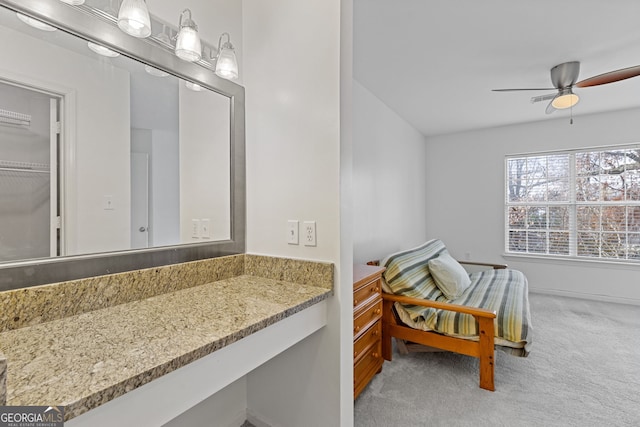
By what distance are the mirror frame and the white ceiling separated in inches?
46.7

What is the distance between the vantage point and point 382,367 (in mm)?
2273

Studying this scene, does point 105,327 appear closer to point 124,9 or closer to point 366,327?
point 124,9

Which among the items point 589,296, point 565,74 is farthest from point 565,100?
point 589,296

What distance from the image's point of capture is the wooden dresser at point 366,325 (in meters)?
1.81

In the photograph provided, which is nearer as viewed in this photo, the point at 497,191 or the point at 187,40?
the point at 187,40

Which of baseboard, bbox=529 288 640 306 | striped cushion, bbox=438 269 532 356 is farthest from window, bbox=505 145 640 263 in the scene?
striped cushion, bbox=438 269 532 356

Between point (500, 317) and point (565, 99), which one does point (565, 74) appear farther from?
point (500, 317)

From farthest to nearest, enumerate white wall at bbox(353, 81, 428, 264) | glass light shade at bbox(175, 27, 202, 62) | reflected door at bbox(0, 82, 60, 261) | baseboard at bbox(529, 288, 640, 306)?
baseboard at bbox(529, 288, 640, 306), white wall at bbox(353, 81, 428, 264), glass light shade at bbox(175, 27, 202, 62), reflected door at bbox(0, 82, 60, 261)

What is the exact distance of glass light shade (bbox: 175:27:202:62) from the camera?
125 centimetres

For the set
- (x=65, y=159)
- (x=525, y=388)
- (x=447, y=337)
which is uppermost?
(x=65, y=159)

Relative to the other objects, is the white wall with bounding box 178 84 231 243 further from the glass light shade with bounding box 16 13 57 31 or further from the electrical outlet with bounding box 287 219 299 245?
the glass light shade with bounding box 16 13 57 31

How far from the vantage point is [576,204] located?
13.6 ft

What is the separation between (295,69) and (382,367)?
220cm

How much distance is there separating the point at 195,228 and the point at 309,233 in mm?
598
